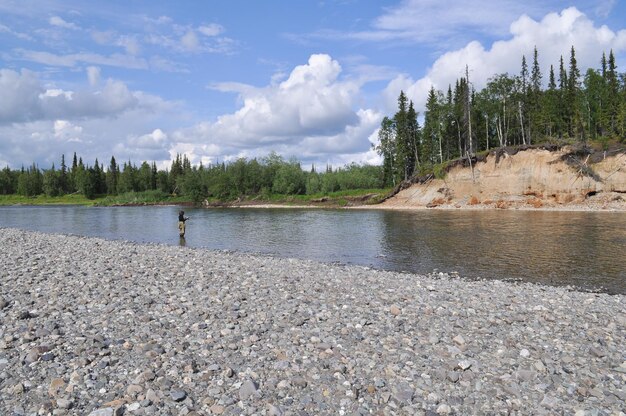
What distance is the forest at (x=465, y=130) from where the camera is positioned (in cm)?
8512

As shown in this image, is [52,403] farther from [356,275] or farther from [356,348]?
[356,275]

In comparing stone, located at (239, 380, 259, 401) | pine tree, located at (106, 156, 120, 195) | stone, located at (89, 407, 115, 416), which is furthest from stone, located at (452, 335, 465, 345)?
pine tree, located at (106, 156, 120, 195)

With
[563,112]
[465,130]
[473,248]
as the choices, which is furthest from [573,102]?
[473,248]

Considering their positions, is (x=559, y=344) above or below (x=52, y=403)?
below

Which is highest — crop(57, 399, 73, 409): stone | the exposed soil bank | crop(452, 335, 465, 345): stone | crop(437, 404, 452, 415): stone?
the exposed soil bank

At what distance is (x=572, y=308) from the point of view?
11.8 m

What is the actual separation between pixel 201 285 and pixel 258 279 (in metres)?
2.28

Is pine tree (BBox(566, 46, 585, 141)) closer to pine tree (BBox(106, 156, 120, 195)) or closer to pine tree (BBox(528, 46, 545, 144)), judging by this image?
pine tree (BBox(528, 46, 545, 144))

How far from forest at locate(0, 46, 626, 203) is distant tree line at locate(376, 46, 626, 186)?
Result: 22cm

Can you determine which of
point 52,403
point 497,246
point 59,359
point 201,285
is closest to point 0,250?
point 201,285

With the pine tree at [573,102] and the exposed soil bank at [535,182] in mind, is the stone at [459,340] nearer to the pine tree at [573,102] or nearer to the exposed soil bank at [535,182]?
the exposed soil bank at [535,182]

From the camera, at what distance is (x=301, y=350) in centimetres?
809

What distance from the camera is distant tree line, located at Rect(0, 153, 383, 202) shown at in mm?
129375

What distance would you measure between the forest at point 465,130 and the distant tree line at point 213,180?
36 centimetres
